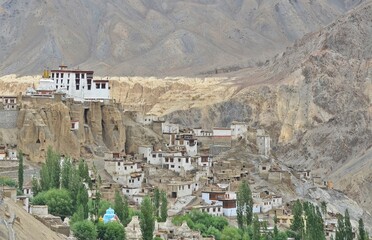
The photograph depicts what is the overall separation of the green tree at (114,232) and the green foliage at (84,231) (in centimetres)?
77

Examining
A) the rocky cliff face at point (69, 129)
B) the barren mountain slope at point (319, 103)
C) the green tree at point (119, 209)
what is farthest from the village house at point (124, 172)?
the barren mountain slope at point (319, 103)

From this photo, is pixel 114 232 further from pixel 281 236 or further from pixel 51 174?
pixel 281 236

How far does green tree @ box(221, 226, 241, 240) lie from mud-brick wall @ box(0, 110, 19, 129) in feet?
59.8

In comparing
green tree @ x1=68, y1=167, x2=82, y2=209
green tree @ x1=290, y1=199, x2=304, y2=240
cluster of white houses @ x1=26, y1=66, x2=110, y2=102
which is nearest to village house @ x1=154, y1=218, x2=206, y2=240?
green tree @ x1=68, y1=167, x2=82, y2=209

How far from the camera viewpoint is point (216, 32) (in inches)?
6934

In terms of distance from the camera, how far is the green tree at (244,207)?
53.7 metres

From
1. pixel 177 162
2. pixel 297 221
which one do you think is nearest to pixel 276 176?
pixel 177 162

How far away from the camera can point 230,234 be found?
50156 millimetres

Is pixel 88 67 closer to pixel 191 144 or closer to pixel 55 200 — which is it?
pixel 191 144

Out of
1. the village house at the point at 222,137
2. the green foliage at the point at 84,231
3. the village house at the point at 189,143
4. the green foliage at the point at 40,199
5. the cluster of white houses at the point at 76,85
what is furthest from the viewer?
the village house at the point at 222,137

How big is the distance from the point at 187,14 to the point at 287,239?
13377cm

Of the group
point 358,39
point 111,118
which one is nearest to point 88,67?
point 358,39

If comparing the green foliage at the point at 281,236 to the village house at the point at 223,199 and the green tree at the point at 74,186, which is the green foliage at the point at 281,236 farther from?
the green tree at the point at 74,186

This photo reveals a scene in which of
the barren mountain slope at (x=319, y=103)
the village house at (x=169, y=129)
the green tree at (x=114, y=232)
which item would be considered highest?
the barren mountain slope at (x=319, y=103)
